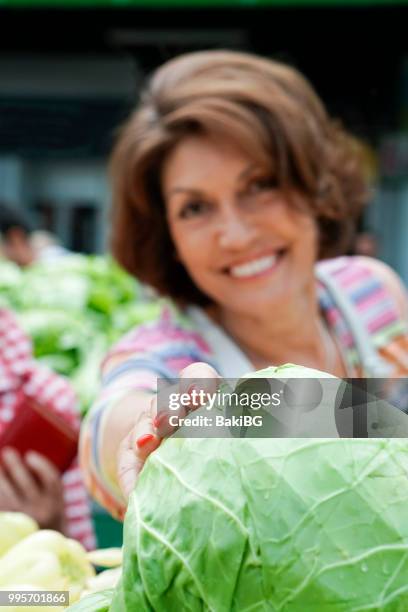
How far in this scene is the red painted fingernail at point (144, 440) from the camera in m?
0.77

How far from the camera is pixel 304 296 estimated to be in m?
1.77

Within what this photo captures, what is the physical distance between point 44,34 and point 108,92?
64 centimetres

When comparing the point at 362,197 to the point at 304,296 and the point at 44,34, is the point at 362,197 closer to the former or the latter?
the point at 304,296

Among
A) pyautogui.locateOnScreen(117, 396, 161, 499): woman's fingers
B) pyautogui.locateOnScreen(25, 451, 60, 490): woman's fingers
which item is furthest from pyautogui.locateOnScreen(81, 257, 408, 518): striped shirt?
pyautogui.locateOnScreen(117, 396, 161, 499): woman's fingers

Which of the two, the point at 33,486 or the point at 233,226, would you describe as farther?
the point at 33,486

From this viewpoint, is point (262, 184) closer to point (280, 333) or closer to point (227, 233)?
point (227, 233)

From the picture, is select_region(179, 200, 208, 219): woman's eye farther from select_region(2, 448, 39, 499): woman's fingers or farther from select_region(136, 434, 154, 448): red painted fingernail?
select_region(136, 434, 154, 448): red painted fingernail

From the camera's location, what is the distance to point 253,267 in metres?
1.63

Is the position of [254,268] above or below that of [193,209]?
below

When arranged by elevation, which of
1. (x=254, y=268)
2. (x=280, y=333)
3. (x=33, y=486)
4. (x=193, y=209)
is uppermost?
(x=193, y=209)

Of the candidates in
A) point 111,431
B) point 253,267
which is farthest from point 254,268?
point 111,431

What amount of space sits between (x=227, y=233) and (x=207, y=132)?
0.19 metres

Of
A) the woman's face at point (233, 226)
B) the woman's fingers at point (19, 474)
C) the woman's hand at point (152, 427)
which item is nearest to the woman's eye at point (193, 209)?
the woman's face at point (233, 226)

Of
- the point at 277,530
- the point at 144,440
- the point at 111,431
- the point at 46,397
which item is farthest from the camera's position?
the point at 46,397
